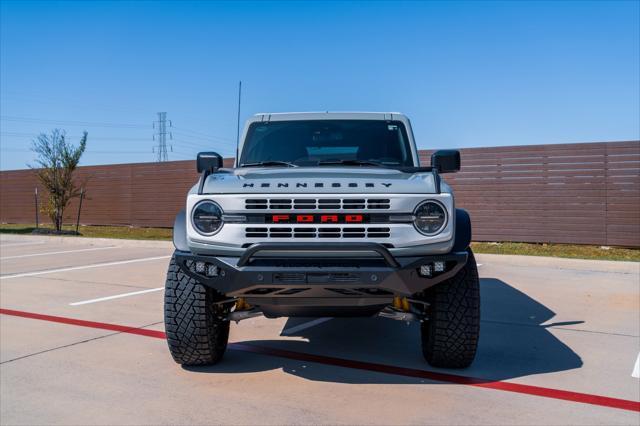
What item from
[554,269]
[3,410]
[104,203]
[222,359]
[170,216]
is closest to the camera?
[3,410]

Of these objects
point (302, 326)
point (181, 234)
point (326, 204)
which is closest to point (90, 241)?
point (302, 326)

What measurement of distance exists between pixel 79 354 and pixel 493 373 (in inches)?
122

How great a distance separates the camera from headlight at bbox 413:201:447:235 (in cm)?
366

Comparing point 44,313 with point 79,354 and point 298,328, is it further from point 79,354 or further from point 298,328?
point 298,328

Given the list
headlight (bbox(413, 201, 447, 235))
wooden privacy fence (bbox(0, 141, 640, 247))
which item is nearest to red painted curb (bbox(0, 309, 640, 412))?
headlight (bbox(413, 201, 447, 235))

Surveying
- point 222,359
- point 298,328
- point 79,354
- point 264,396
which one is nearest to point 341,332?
point 298,328

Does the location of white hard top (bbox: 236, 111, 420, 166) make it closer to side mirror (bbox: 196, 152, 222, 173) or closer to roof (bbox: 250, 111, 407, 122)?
roof (bbox: 250, 111, 407, 122)

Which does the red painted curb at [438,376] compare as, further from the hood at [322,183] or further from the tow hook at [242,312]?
the hood at [322,183]

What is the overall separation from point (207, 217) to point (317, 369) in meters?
1.36

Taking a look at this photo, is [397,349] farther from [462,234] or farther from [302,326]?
[462,234]

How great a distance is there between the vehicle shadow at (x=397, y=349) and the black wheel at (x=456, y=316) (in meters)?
0.22

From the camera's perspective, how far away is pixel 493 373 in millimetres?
4152

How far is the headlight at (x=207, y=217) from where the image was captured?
3.73 m

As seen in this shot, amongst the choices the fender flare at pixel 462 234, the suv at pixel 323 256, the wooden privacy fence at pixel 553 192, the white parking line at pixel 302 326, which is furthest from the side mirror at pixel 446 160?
the wooden privacy fence at pixel 553 192
